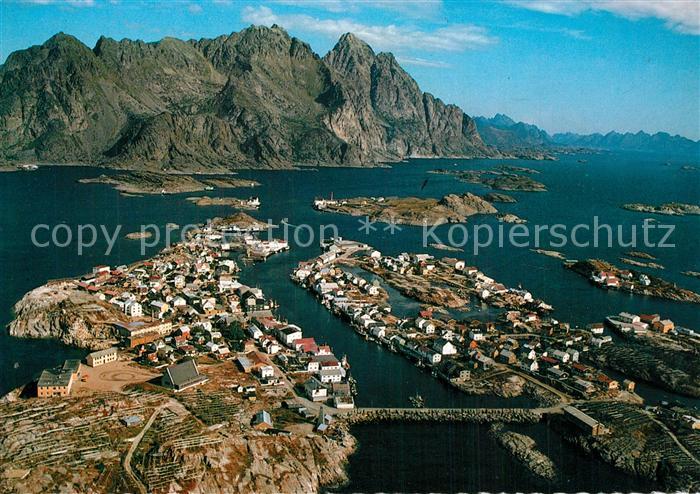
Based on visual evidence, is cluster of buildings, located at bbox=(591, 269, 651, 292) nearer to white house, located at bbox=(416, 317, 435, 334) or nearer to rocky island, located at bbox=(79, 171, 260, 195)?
white house, located at bbox=(416, 317, 435, 334)

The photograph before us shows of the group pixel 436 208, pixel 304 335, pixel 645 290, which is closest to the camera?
pixel 304 335

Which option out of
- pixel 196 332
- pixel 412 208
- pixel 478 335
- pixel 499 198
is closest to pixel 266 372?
pixel 196 332

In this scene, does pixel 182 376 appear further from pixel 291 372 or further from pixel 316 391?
pixel 316 391

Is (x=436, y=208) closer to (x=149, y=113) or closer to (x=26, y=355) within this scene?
(x=26, y=355)

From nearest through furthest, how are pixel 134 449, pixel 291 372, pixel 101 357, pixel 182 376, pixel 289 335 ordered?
1. pixel 134 449
2. pixel 182 376
3. pixel 101 357
4. pixel 291 372
5. pixel 289 335

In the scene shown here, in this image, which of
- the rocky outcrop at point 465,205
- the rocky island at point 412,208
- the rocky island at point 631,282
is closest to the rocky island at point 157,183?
the rocky island at point 412,208

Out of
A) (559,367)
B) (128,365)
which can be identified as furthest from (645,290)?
(128,365)

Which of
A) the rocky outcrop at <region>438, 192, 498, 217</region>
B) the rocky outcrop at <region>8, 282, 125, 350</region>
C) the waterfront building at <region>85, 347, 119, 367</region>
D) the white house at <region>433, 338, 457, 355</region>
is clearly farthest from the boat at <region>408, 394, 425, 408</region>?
the rocky outcrop at <region>438, 192, 498, 217</region>
